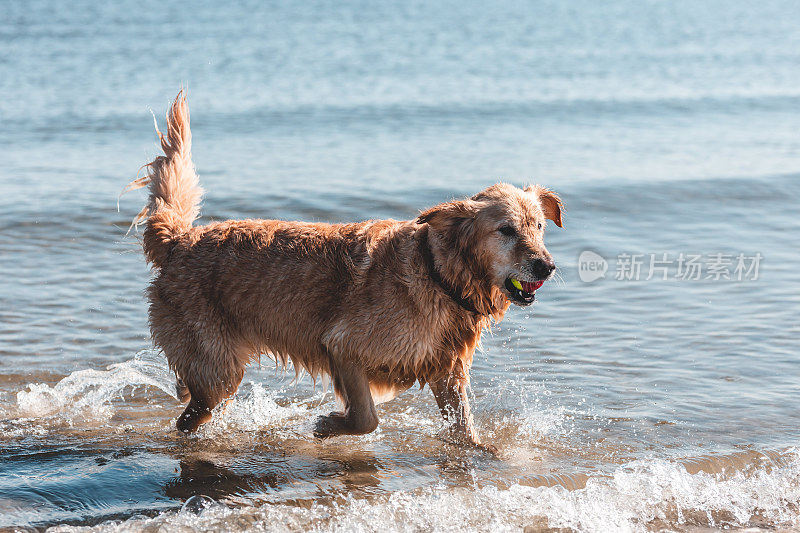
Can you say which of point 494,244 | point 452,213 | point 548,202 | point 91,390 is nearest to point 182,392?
point 91,390

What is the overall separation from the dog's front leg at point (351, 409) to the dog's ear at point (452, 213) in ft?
3.34

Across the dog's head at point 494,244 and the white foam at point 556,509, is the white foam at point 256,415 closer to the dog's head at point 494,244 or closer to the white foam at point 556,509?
the white foam at point 556,509

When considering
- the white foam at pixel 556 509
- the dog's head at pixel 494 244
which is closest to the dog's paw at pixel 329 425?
the white foam at pixel 556 509

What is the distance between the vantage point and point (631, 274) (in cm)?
864

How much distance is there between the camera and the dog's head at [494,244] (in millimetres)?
4629

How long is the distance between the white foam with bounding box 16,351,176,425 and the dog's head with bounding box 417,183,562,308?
263 centimetres

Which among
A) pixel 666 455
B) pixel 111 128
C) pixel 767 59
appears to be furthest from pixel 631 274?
pixel 767 59

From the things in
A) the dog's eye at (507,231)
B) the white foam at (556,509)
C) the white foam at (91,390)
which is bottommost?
the white foam at (556,509)

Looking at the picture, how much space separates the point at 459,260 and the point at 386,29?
29.4 m

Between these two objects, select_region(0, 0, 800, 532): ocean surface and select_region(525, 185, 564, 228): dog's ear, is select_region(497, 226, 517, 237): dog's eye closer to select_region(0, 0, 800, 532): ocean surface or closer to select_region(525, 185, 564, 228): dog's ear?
select_region(525, 185, 564, 228): dog's ear

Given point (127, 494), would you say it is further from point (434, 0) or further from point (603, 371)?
point (434, 0)

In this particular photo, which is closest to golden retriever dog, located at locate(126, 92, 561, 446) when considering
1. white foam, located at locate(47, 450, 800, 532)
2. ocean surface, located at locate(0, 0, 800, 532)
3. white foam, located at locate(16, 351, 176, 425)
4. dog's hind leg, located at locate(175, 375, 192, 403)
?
dog's hind leg, located at locate(175, 375, 192, 403)

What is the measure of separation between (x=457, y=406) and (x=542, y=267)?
1.21 metres

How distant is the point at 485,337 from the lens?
7293 millimetres
